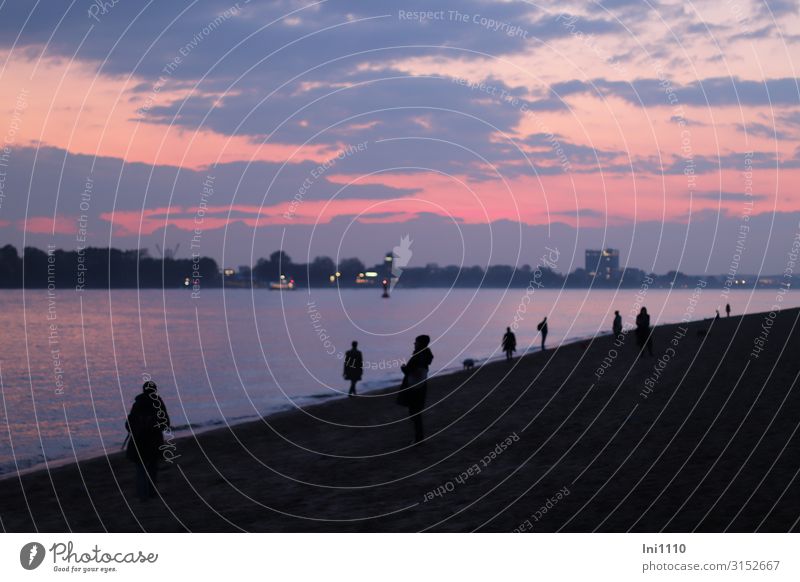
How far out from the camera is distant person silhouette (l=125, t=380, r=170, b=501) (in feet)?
46.7

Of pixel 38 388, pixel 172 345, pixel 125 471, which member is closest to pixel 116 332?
pixel 172 345

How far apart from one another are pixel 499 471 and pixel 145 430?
589 centimetres

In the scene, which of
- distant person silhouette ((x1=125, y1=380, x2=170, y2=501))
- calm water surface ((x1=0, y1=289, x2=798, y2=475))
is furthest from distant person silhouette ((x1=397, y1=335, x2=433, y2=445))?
calm water surface ((x1=0, y1=289, x2=798, y2=475))

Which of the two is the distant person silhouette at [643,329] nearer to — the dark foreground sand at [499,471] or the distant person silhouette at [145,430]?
the dark foreground sand at [499,471]

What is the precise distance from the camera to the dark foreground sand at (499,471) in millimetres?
11648

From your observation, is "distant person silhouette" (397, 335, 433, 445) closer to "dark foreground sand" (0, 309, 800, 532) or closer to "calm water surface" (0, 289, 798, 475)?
"dark foreground sand" (0, 309, 800, 532)

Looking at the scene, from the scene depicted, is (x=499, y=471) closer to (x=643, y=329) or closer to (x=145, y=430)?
(x=145, y=430)

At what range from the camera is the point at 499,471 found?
14938 mm

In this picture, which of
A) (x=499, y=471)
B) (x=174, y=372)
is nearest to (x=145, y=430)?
(x=499, y=471)

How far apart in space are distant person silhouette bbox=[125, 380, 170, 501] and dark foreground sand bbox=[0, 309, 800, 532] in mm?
498

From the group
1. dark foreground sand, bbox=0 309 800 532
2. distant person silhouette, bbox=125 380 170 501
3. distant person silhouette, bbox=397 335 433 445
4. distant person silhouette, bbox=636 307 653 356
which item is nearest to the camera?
dark foreground sand, bbox=0 309 800 532

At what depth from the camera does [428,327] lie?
128 metres

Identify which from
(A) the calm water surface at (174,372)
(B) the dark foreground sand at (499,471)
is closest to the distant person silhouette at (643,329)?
(B) the dark foreground sand at (499,471)

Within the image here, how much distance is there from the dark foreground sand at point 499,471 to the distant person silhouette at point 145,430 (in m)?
0.50
